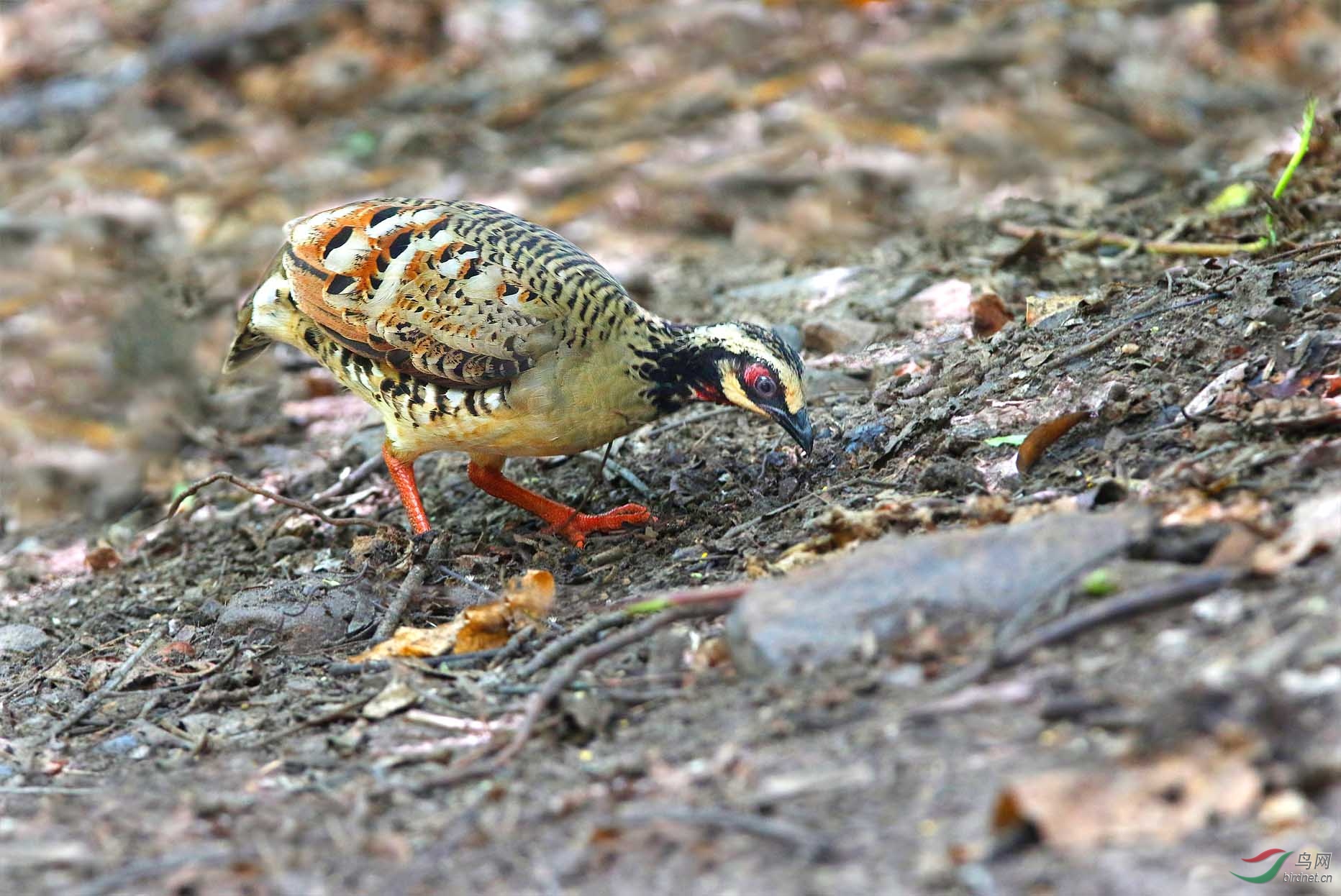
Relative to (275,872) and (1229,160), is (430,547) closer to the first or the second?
(275,872)

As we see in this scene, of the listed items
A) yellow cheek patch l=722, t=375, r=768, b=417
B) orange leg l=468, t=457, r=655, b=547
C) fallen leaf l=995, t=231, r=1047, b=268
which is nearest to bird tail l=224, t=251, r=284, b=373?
orange leg l=468, t=457, r=655, b=547

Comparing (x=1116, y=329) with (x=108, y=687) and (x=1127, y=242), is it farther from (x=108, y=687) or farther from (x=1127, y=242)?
(x=108, y=687)

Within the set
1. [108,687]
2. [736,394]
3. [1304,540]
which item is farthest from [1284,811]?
[108,687]

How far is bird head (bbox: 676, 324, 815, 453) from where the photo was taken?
222 inches

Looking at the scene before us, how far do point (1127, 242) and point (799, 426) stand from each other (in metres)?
3.03

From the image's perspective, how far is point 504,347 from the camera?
19.3ft

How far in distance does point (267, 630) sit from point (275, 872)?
2.07 metres

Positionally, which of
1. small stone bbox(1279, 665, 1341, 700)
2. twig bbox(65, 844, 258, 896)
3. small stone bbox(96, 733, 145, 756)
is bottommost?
small stone bbox(96, 733, 145, 756)

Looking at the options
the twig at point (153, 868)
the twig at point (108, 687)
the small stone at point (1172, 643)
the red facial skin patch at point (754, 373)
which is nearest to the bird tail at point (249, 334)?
the twig at point (108, 687)

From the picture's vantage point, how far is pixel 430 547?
5906mm

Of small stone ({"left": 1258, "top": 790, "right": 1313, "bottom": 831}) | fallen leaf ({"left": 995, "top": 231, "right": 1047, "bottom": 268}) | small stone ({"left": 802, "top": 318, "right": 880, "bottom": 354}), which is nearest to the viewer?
small stone ({"left": 1258, "top": 790, "right": 1313, "bottom": 831})

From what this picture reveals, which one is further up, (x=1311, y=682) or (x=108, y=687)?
(x=1311, y=682)

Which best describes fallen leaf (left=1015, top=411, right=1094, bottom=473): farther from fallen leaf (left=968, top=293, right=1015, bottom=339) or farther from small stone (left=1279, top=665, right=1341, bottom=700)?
small stone (left=1279, top=665, right=1341, bottom=700)

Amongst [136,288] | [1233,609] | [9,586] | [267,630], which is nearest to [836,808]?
[1233,609]
